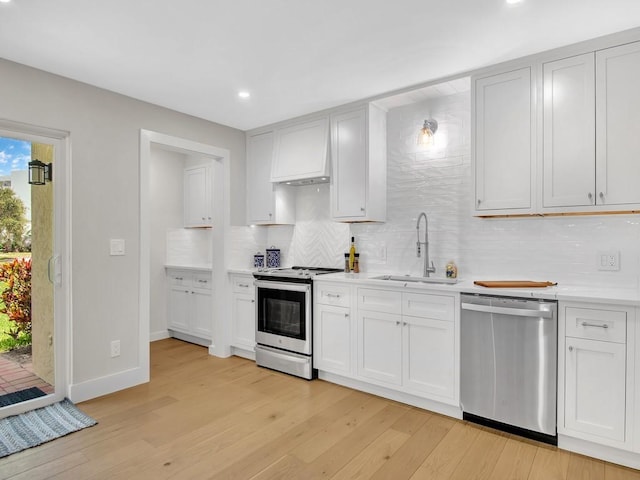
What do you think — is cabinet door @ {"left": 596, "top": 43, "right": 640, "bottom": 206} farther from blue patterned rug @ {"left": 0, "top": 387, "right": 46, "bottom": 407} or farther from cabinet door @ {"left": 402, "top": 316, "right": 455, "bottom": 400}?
blue patterned rug @ {"left": 0, "top": 387, "right": 46, "bottom": 407}

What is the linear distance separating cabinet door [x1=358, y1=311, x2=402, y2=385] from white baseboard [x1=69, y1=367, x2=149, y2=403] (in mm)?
1948

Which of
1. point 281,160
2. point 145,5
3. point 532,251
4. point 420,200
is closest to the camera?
point 145,5

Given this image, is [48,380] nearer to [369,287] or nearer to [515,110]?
[369,287]

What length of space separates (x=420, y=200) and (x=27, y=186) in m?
3.20

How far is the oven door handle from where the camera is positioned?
3.54 meters

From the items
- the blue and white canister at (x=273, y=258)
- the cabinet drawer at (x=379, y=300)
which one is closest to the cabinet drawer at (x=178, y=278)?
the blue and white canister at (x=273, y=258)

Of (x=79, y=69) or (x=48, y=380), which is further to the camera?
(x=48, y=380)

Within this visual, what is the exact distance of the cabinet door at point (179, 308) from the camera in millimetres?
4758

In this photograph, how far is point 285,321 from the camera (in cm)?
372

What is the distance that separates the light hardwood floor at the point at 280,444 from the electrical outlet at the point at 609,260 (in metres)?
1.21

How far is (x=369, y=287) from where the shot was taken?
316cm

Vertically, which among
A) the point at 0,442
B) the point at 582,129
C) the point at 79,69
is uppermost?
the point at 79,69

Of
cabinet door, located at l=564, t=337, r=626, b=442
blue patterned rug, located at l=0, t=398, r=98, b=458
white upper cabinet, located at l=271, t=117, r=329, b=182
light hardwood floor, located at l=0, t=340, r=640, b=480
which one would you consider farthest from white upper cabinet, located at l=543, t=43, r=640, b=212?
blue patterned rug, located at l=0, t=398, r=98, b=458

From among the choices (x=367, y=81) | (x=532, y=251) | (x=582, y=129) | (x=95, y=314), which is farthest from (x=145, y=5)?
(x=532, y=251)
